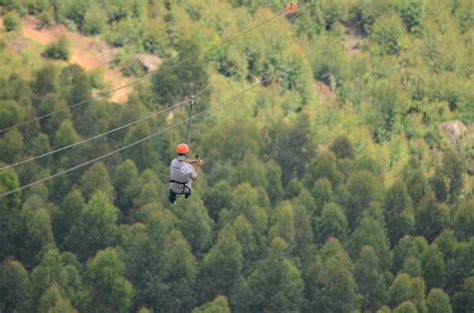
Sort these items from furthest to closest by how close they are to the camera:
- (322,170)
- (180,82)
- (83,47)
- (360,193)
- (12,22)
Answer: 1. (83,47)
2. (180,82)
3. (12,22)
4. (322,170)
5. (360,193)

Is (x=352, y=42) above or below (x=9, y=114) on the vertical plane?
above

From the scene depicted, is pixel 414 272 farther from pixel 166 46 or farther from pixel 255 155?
pixel 166 46

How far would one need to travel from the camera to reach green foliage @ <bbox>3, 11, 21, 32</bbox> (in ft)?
530

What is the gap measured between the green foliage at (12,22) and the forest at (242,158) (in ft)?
0.46

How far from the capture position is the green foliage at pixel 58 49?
161375 millimetres

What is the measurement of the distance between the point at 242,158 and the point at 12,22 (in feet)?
69.9

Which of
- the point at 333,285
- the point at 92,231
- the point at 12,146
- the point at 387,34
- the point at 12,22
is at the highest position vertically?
the point at 387,34

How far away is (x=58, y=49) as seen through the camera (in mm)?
161875

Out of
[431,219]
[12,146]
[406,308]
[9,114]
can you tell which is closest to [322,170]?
[431,219]

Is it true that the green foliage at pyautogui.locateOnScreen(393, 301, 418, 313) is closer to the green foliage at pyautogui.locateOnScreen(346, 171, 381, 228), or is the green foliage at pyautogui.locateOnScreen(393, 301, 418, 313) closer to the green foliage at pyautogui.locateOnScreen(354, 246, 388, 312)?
the green foliage at pyautogui.locateOnScreen(354, 246, 388, 312)

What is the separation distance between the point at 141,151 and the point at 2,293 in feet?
67.5

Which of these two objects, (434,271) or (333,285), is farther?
(434,271)

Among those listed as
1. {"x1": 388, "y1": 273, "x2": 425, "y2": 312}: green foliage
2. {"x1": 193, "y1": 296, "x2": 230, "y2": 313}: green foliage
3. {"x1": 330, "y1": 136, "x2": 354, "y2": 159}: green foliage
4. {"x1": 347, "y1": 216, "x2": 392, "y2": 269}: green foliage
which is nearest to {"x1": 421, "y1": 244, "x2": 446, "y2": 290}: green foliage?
{"x1": 347, "y1": 216, "x2": 392, "y2": 269}: green foliage

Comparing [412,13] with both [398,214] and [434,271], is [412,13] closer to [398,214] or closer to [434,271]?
[398,214]
